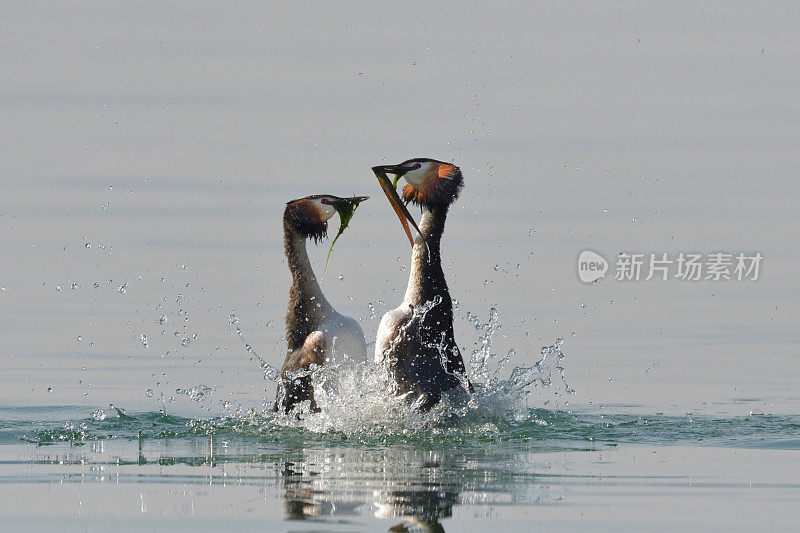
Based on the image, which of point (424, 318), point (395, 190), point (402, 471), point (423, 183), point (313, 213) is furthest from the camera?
point (313, 213)

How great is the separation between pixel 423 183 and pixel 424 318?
4.28 ft

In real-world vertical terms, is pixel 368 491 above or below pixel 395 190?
below

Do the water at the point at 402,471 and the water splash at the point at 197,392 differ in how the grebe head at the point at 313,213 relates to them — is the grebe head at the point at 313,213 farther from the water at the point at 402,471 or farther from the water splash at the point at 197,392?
the water at the point at 402,471

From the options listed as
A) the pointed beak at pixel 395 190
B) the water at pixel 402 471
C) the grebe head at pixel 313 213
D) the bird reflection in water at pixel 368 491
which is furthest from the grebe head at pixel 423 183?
the bird reflection in water at pixel 368 491

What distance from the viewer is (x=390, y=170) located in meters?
13.3

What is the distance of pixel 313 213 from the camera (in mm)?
14062

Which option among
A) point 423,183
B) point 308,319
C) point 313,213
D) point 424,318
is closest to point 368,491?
point 424,318

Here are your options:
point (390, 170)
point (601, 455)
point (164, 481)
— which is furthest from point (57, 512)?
point (390, 170)

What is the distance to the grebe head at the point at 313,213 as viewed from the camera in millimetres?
14016

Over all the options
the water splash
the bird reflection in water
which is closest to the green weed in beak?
the water splash

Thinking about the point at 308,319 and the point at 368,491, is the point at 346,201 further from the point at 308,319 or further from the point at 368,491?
the point at 368,491

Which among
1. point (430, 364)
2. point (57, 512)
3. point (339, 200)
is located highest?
point (339, 200)

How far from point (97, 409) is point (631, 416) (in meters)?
4.77

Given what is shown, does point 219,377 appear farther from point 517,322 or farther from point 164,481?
point 164,481
